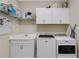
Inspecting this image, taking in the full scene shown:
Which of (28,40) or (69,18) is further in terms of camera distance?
(69,18)

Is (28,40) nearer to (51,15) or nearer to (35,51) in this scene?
(35,51)

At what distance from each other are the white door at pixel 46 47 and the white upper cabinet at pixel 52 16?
3.27ft

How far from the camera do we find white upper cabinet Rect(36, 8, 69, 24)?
4.51 metres

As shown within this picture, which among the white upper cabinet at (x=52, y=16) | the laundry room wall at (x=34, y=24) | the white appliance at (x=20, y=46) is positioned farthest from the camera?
the laundry room wall at (x=34, y=24)

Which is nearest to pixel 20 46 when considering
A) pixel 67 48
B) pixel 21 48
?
pixel 21 48

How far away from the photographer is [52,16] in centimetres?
451

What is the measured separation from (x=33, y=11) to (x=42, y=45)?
5.50 ft

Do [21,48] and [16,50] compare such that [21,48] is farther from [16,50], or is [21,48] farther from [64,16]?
[64,16]

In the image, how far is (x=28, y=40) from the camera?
366 cm

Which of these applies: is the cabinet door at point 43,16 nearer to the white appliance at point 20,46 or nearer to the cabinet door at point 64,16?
the cabinet door at point 64,16

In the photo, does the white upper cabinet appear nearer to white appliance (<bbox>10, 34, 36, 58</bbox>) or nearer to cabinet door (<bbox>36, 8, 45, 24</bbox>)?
cabinet door (<bbox>36, 8, 45, 24</bbox>)

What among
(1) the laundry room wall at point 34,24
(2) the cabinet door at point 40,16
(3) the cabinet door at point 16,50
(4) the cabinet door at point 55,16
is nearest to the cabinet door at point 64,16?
(4) the cabinet door at point 55,16

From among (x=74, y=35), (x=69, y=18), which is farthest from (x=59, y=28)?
(x=74, y=35)

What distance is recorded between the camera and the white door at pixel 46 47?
374 cm
